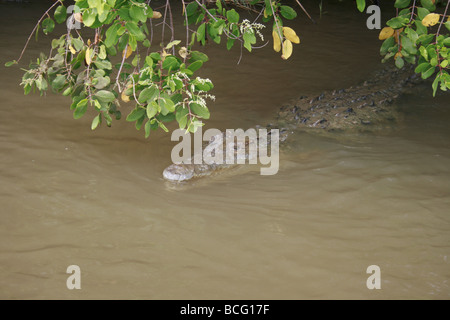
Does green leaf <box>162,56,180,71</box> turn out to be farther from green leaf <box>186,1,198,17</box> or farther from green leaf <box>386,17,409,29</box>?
green leaf <box>386,17,409,29</box>

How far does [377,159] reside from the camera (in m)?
4.71

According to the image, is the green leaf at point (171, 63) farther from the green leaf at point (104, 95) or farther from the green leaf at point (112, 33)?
the green leaf at point (104, 95)

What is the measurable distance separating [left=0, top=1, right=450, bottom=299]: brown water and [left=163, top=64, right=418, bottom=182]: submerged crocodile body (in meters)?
0.20

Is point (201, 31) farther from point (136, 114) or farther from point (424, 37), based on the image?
point (424, 37)

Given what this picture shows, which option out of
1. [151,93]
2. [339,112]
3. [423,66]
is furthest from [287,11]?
[339,112]

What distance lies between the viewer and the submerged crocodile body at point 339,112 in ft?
17.7

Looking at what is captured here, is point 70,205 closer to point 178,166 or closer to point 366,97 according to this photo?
point 178,166

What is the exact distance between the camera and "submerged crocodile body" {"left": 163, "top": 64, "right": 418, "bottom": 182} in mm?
5410

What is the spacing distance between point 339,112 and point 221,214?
2.39 meters

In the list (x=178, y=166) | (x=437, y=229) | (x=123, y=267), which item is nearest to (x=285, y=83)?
(x=178, y=166)

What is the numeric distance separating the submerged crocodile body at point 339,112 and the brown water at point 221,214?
20 centimetres

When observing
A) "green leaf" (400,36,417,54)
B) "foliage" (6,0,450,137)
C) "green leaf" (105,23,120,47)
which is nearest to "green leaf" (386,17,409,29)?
"foliage" (6,0,450,137)

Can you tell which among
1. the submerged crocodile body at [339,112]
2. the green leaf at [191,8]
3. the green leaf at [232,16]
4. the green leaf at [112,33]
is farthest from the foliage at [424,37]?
the submerged crocodile body at [339,112]
